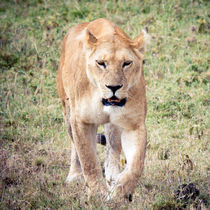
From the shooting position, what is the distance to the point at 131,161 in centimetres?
414

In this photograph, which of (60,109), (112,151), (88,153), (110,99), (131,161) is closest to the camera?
(110,99)

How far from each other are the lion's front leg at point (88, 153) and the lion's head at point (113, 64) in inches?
18.5

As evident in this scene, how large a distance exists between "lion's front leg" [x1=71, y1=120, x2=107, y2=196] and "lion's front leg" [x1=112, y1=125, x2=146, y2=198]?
269mm

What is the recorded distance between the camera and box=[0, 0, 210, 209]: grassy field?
4152 mm

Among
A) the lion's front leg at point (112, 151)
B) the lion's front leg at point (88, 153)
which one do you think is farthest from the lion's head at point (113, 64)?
the lion's front leg at point (112, 151)

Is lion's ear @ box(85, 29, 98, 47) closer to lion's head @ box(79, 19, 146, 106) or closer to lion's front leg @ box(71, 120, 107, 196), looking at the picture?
lion's head @ box(79, 19, 146, 106)

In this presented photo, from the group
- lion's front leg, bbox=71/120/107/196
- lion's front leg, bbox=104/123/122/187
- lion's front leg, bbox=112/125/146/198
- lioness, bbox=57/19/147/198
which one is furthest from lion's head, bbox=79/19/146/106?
lion's front leg, bbox=104/123/122/187

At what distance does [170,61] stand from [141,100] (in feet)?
11.9

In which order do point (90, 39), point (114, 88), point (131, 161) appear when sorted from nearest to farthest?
point (114, 88) → point (131, 161) → point (90, 39)

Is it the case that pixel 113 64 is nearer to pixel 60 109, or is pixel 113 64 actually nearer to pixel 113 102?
pixel 113 102

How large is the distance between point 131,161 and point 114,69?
84 cm

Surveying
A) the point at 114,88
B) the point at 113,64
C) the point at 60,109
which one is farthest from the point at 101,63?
the point at 60,109

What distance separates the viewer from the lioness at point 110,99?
3.97 meters

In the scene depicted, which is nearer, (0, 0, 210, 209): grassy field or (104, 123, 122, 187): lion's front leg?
(0, 0, 210, 209): grassy field
